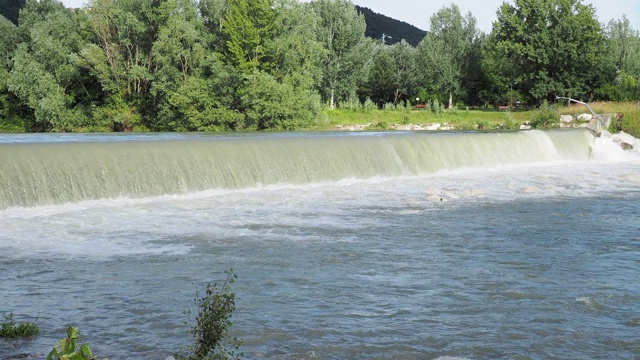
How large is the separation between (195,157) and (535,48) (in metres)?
39.2

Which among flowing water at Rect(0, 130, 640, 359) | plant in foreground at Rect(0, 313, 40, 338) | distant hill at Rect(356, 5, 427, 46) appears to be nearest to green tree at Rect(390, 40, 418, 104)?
flowing water at Rect(0, 130, 640, 359)

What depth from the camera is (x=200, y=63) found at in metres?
40.6

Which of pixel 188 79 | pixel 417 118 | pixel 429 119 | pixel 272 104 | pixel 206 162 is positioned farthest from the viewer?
pixel 429 119

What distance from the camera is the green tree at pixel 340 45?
2021 inches

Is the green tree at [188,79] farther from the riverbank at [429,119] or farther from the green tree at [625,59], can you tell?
the green tree at [625,59]

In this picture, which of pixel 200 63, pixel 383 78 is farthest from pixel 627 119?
pixel 383 78

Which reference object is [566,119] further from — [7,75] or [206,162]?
[7,75]

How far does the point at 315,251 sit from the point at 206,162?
7.10m

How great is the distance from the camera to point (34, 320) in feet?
21.8

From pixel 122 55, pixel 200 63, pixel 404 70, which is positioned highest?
pixel 122 55

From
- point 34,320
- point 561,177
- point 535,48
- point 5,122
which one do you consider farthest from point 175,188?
point 535,48

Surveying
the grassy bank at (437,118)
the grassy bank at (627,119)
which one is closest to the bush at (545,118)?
the grassy bank at (437,118)

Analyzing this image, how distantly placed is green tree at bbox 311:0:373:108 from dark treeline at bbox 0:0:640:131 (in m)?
0.54

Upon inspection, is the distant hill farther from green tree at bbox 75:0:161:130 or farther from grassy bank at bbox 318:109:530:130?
green tree at bbox 75:0:161:130
